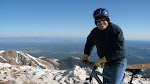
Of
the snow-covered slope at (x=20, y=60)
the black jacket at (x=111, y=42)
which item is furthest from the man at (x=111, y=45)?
the snow-covered slope at (x=20, y=60)

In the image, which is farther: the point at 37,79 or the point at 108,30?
the point at 37,79

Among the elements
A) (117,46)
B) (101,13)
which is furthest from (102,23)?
(117,46)

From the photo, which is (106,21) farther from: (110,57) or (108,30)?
(110,57)

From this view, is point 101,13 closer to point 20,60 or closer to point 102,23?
point 102,23

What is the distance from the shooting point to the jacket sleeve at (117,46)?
4.18 meters

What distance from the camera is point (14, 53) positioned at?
182 m

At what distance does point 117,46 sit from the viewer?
418cm

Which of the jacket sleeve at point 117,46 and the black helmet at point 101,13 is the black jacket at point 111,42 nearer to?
the jacket sleeve at point 117,46

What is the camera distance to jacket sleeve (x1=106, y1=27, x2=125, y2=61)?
4184 millimetres

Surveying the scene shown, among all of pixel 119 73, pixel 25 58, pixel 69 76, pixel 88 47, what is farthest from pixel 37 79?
pixel 25 58

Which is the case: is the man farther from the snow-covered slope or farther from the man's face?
the snow-covered slope

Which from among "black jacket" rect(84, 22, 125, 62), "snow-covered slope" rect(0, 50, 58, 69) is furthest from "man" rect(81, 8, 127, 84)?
"snow-covered slope" rect(0, 50, 58, 69)

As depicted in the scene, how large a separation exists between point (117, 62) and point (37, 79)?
783 cm

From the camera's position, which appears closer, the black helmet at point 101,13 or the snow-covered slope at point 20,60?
the black helmet at point 101,13
